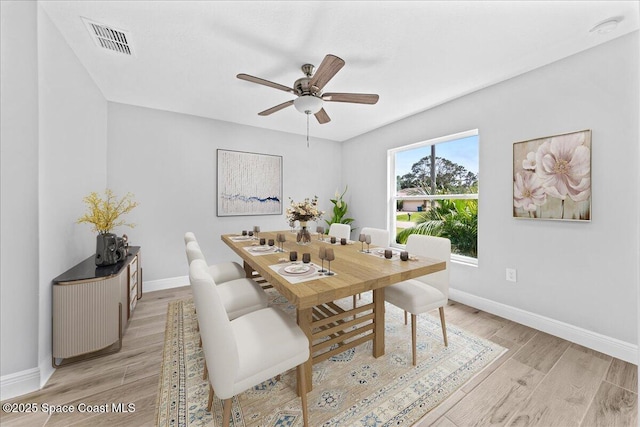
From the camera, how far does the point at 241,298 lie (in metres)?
1.84

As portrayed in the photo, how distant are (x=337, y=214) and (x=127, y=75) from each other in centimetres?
350

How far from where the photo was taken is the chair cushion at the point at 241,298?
1.77m

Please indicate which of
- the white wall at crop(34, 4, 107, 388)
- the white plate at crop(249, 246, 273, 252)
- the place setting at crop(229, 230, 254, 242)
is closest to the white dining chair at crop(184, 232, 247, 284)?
the place setting at crop(229, 230, 254, 242)

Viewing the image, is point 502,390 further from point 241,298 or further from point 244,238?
point 244,238

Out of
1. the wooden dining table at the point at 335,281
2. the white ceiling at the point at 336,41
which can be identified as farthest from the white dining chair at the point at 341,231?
the white ceiling at the point at 336,41

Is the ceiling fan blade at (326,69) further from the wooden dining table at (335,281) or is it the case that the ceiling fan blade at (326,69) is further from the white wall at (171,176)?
→ the white wall at (171,176)

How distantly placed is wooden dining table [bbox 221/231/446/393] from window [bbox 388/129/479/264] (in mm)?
1660

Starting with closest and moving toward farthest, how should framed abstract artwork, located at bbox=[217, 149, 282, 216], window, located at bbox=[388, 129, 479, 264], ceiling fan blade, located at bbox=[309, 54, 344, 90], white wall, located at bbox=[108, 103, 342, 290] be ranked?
ceiling fan blade, located at bbox=[309, 54, 344, 90], window, located at bbox=[388, 129, 479, 264], white wall, located at bbox=[108, 103, 342, 290], framed abstract artwork, located at bbox=[217, 149, 282, 216]

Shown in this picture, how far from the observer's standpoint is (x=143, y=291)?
129 inches

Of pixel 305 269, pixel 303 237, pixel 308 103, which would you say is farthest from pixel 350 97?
pixel 305 269

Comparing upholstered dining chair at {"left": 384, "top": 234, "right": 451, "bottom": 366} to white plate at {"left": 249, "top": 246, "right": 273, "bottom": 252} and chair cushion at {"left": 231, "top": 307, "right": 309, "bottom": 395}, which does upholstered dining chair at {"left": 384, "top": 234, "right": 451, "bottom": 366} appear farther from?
white plate at {"left": 249, "top": 246, "right": 273, "bottom": 252}

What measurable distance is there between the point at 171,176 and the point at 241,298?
8.27 feet

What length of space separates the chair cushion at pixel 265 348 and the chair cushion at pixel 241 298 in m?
0.35

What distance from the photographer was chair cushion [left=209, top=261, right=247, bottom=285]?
2.30 meters
